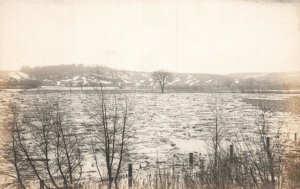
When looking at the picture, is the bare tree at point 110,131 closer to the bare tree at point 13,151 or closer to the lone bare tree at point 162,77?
the lone bare tree at point 162,77

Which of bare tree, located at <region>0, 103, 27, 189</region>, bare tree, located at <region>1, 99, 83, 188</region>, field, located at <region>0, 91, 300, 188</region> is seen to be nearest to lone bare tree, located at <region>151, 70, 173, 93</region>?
field, located at <region>0, 91, 300, 188</region>

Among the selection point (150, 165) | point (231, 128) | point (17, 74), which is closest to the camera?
point (17, 74)

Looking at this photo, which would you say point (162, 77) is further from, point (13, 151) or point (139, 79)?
point (13, 151)

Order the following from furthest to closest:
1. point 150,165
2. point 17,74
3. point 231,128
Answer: point 231,128
point 150,165
point 17,74

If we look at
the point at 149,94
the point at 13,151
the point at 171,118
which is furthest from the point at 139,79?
the point at 13,151

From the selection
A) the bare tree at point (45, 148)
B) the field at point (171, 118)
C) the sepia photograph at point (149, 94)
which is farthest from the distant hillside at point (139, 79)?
the bare tree at point (45, 148)

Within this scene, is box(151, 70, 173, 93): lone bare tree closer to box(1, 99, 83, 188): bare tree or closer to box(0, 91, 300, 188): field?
→ box(0, 91, 300, 188): field

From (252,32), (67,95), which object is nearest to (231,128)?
(252,32)

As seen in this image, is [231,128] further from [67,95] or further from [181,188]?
[67,95]
